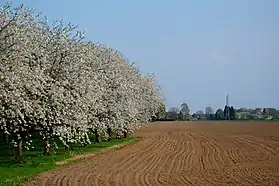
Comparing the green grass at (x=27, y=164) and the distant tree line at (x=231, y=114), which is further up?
the distant tree line at (x=231, y=114)

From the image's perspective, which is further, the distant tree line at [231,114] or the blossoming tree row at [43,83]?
the distant tree line at [231,114]

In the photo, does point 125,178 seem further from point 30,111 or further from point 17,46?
point 17,46

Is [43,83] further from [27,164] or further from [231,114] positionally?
[231,114]

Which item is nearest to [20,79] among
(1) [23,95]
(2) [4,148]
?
(1) [23,95]

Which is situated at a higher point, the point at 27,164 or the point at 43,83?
the point at 43,83

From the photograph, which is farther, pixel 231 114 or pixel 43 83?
pixel 231 114

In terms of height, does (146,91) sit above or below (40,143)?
above

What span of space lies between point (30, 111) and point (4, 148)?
1910cm

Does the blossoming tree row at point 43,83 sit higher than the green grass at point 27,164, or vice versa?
the blossoming tree row at point 43,83

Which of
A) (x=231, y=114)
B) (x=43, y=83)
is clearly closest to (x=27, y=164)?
(x=43, y=83)

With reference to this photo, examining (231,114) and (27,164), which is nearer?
(27,164)

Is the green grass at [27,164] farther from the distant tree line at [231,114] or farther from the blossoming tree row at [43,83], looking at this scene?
the distant tree line at [231,114]

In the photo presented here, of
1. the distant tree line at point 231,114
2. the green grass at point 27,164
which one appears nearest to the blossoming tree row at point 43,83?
the green grass at point 27,164

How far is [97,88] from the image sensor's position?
128 feet
